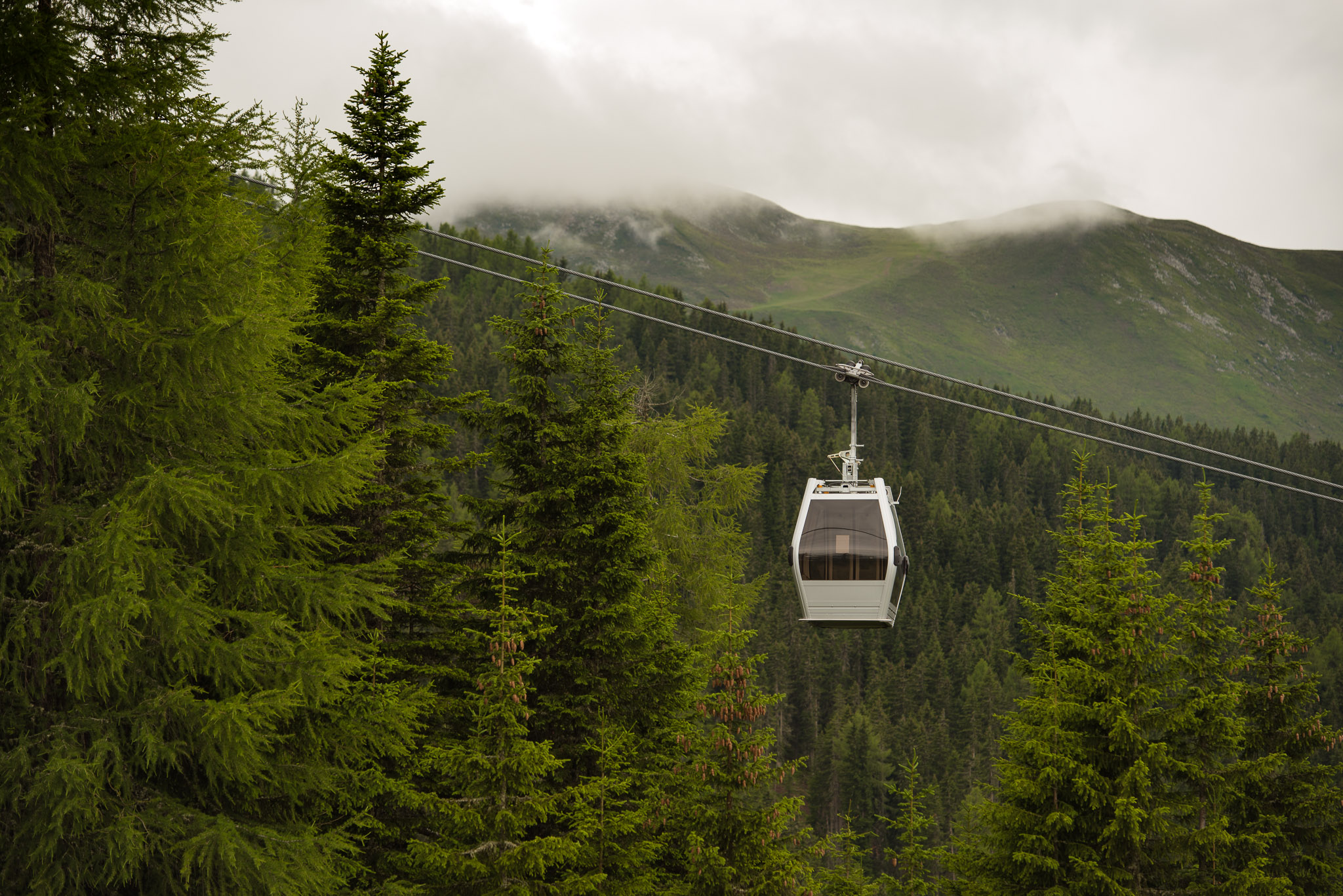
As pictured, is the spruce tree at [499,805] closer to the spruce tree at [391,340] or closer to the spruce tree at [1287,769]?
the spruce tree at [391,340]

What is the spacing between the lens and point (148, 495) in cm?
1055

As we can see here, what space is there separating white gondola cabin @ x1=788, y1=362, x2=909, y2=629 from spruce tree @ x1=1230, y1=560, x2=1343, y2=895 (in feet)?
33.8

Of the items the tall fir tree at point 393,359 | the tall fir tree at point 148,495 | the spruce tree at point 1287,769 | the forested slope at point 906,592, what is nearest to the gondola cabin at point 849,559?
the tall fir tree at point 393,359

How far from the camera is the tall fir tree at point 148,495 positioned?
1034 centimetres

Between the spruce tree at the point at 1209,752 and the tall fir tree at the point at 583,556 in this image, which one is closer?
the tall fir tree at the point at 583,556

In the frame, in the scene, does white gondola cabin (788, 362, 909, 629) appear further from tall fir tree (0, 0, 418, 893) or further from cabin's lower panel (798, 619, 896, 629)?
tall fir tree (0, 0, 418, 893)

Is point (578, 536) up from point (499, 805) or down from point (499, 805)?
up

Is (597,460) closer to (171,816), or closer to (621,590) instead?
(621,590)

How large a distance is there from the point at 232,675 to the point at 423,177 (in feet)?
31.3

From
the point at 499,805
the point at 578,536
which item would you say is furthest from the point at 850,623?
Result: the point at 499,805

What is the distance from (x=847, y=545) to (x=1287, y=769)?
44.3ft

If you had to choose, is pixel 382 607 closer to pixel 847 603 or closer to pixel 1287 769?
pixel 847 603

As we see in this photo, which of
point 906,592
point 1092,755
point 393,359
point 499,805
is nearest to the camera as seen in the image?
point 499,805

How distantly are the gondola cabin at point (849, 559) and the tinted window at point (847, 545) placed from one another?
10 millimetres
